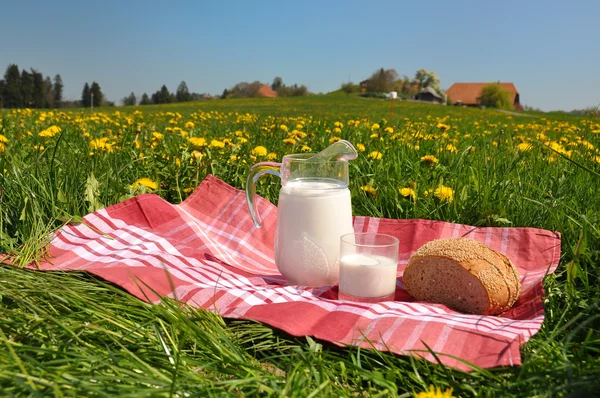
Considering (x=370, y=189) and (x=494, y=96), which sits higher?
(x=494, y=96)

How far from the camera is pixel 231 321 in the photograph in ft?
4.33

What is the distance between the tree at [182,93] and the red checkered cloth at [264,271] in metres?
64.7

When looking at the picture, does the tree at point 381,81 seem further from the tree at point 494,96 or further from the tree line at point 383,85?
the tree at point 494,96

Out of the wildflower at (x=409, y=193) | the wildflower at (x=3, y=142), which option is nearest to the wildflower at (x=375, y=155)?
the wildflower at (x=409, y=193)

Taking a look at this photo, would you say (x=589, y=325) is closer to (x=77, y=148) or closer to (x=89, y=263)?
(x=89, y=263)

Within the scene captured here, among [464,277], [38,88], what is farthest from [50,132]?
[38,88]

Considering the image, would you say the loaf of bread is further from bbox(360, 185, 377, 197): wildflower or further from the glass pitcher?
bbox(360, 185, 377, 197): wildflower

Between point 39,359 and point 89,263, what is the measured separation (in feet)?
2.27

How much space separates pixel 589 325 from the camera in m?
1.24

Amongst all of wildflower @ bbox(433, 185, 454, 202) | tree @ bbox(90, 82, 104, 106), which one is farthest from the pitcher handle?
tree @ bbox(90, 82, 104, 106)

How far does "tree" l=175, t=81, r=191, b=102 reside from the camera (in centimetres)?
6538

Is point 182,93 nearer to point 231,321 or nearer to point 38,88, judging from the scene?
point 38,88

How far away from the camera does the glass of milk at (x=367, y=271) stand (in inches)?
56.1

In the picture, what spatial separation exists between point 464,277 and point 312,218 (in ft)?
1.53
